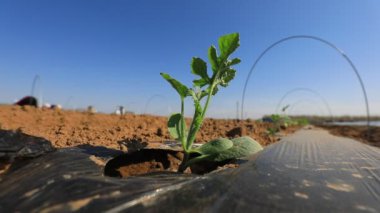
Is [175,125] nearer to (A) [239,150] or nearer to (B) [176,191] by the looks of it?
(A) [239,150]

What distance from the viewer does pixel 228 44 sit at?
1971 millimetres

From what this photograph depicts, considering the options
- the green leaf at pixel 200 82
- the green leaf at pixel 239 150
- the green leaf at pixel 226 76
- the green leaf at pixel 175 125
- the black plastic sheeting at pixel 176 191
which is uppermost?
the green leaf at pixel 226 76

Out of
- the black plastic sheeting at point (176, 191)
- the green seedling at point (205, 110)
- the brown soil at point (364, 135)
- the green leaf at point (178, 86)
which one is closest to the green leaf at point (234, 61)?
the green seedling at point (205, 110)

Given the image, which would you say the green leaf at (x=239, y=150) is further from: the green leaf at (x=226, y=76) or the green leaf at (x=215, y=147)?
the green leaf at (x=226, y=76)

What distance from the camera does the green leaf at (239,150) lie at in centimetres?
193

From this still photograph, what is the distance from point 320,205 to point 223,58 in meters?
1.14

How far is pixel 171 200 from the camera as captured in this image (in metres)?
1.10

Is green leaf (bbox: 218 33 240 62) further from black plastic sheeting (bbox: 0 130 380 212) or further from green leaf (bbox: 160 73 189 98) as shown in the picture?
black plastic sheeting (bbox: 0 130 380 212)

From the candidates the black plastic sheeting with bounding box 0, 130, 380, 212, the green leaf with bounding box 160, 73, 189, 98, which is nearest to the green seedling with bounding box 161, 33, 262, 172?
the green leaf with bounding box 160, 73, 189, 98

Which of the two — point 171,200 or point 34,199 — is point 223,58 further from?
point 34,199

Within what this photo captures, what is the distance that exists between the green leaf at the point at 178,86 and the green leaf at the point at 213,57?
0.27 meters

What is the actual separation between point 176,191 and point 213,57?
3.54 feet

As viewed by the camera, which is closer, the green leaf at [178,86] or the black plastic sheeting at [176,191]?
the black plastic sheeting at [176,191]

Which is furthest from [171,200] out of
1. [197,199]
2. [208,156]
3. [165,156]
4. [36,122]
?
[36,122]
